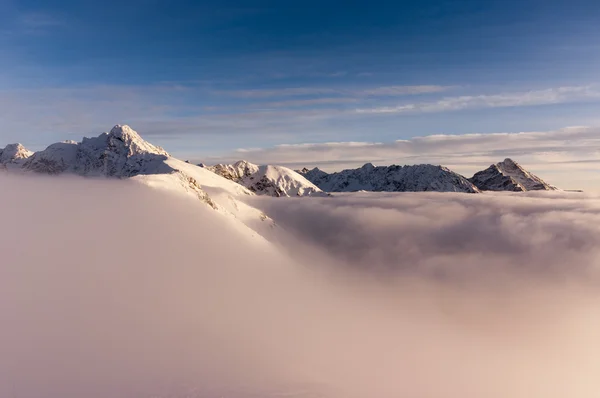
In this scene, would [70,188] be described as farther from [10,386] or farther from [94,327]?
[10,386]

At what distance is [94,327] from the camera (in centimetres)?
4859

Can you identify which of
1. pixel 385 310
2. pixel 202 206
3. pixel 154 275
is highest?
pixel 202 206

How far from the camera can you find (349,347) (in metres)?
72.9

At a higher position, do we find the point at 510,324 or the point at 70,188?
the point at 70,188

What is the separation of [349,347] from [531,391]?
5681cm

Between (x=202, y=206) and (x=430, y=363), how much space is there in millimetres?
72415

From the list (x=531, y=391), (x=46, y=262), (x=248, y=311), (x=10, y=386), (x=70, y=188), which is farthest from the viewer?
(x=70, y=188)

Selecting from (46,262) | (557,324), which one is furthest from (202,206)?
(557,324)

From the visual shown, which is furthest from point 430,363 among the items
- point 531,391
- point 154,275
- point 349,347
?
point 154,275

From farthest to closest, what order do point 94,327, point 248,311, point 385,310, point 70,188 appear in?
1. point 385,310
2. point 70,188
3. point 248,311
4. point 94,327

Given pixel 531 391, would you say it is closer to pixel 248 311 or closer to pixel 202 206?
pixel 248 311

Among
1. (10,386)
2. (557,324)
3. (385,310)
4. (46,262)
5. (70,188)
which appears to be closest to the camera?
(10,386)

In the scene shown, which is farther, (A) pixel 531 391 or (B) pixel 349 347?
(A) pixel 531 391

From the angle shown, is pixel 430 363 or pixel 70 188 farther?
pixel 70 188
